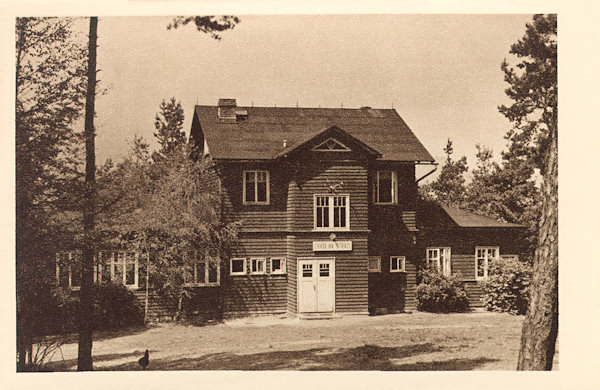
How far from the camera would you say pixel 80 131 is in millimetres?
10305

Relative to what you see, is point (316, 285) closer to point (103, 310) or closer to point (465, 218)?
point (465, 218)

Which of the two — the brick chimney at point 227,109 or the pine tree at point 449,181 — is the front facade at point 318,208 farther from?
the pine tree at point 449,181

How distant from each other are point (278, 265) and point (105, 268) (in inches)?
111

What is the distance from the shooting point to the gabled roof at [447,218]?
1240cm

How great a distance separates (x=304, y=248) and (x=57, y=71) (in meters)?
4.94

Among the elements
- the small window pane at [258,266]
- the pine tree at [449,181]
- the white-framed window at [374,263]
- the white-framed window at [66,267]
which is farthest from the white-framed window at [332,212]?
the white-framed window at [66,267]

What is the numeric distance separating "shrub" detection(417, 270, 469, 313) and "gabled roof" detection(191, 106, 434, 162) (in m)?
1.99

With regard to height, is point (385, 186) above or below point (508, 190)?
above

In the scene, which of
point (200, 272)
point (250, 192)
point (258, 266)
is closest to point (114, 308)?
point (200, 272)

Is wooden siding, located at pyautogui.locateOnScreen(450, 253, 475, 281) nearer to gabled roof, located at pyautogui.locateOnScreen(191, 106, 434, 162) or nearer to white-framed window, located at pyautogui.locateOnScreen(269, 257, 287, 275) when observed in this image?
gabled roof, located at pyautogui.locateOnScreen(191, 106, 434, 162)

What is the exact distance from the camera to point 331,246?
12836 mm

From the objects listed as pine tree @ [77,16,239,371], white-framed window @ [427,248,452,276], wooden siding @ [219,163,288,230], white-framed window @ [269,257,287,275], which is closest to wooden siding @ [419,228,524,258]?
white-framed window @ [427,248,452,276]
